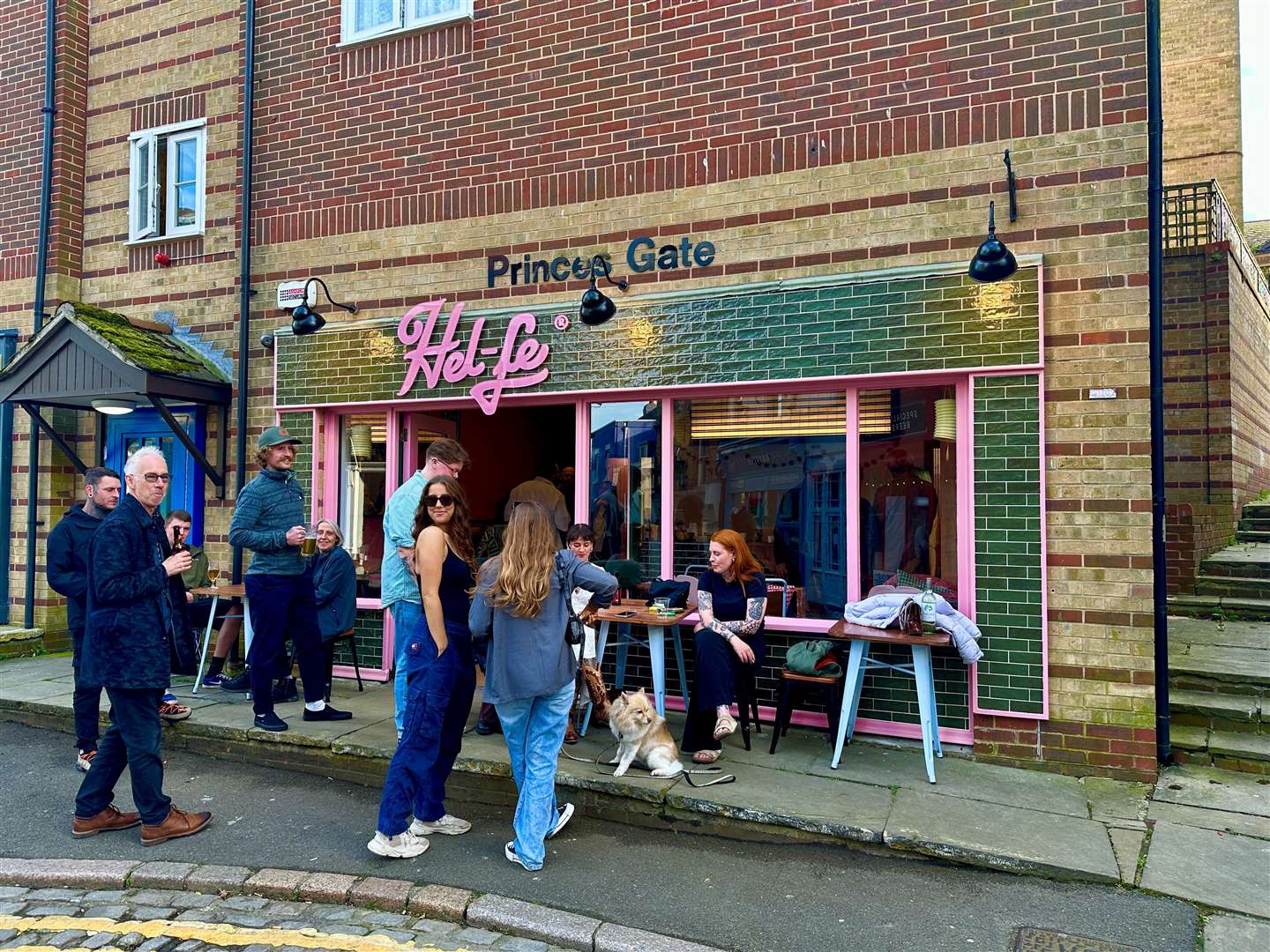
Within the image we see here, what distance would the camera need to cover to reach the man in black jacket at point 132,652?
4375 mm

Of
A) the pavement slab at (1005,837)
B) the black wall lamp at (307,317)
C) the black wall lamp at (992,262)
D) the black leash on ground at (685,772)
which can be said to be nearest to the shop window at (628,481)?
the black leash on ground at (685,772)

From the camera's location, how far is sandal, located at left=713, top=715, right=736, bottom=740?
17.7ft

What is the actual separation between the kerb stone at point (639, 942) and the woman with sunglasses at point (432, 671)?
1222 millimetres

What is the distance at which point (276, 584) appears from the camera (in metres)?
6.16

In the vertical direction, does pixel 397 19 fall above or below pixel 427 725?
above

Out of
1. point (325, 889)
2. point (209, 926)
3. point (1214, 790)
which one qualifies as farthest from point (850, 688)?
point (209, 926)

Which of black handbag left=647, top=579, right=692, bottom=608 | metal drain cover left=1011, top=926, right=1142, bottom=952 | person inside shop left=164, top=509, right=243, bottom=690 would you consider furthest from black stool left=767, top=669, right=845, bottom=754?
person inside shop left=164, top=509, right=243, bottom=690

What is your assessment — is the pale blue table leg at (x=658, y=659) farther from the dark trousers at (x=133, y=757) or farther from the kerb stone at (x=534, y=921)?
the dark trousers at (x=133, y=757)

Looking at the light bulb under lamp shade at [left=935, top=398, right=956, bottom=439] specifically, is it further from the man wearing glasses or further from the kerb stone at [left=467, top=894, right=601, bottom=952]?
the kerb stone at [left=467, top=894, right=601, bottom=952]

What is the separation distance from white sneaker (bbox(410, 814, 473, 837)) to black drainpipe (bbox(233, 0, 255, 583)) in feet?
14.3

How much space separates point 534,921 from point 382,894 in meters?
0.76

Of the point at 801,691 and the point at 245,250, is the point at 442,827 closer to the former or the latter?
the point at 801,691

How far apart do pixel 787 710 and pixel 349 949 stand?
3.09m

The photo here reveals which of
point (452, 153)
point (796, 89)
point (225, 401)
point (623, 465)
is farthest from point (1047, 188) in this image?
point (225, 401)
